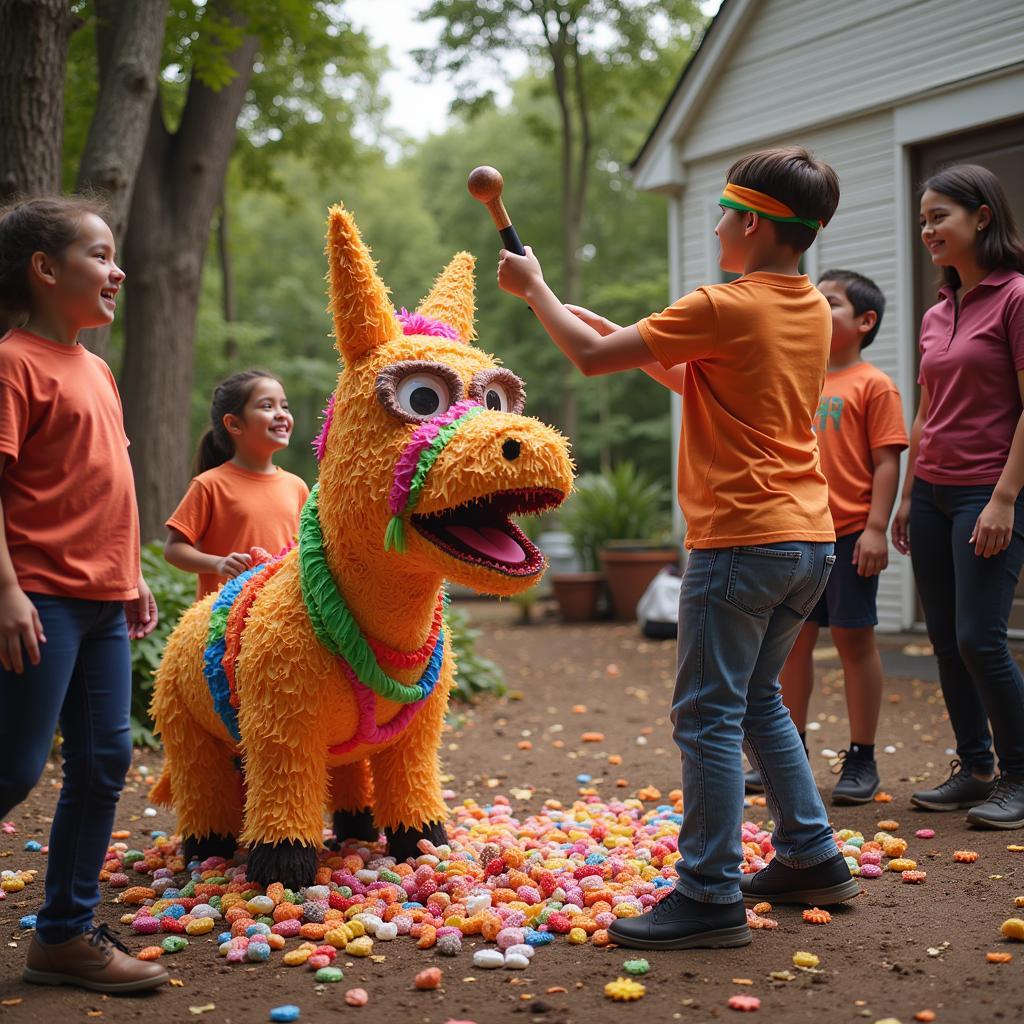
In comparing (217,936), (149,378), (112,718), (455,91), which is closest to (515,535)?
(112,718)

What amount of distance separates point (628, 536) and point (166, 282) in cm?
547

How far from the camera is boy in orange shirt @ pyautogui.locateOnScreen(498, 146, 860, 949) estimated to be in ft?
8.32

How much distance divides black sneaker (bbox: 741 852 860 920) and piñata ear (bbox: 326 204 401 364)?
5.68 ft

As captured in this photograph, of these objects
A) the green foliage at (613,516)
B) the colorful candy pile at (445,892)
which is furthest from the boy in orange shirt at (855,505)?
the green foliage at (613,516)

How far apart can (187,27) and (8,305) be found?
5345 millimetres

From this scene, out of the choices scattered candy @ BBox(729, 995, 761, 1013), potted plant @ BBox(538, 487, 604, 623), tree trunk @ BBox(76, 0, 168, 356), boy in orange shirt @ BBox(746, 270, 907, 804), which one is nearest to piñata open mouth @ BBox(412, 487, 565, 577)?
scattered candy @ BBox(729, 995, 761, 1013)

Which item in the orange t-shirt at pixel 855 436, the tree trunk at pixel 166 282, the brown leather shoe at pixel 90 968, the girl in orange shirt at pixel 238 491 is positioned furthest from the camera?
the tree trunk at pixel 166 282

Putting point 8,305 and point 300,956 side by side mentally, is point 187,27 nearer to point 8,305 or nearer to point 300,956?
point 8,305

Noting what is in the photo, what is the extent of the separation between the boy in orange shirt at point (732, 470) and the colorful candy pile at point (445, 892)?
276 mm

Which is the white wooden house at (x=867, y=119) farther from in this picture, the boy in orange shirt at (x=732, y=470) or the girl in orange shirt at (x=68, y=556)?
the girl in orange shirt at (x=68, y=556)

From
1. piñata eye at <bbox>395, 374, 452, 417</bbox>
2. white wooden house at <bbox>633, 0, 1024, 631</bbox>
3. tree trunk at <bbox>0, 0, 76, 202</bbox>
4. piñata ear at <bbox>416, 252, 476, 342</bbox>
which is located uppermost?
white wooden house at <bbox>633, 0, 1024, 631</bbox>

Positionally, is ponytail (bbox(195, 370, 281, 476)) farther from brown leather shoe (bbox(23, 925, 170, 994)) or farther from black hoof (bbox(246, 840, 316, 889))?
brown leather shoe (bbox(23, 925, 170, 994))

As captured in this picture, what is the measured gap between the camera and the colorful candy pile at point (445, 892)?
2.65 metres

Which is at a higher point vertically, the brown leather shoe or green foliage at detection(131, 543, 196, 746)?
green foliage at detection(131, 543, 196, 746)
